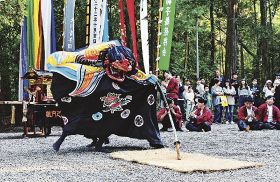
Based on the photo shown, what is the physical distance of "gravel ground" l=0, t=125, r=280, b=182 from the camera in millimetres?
5832

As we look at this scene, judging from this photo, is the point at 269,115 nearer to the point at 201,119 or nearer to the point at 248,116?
the point at 248,116

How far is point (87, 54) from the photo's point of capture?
8.87 metres

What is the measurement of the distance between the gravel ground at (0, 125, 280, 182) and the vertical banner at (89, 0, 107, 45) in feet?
11.5

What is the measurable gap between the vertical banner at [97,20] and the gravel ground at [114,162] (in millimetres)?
3491

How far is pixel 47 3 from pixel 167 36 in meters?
A: 3.52

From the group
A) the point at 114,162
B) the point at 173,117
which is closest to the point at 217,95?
the point at 173,117

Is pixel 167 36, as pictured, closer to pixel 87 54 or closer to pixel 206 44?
pixel 87 54

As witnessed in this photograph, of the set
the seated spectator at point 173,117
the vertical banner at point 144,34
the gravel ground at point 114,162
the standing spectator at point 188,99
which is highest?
the vertical banner at point 144,34

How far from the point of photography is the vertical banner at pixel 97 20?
43.7ft

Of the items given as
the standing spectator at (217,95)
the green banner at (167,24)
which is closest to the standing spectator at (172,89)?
the green banner at (167,24)

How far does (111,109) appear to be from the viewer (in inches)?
344

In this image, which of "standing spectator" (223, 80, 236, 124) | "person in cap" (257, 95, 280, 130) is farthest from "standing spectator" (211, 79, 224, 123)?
"person in cap" (257, 95, 280, 130)

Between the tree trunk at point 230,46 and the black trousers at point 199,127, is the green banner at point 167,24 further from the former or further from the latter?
the tree trunk at point 230,46

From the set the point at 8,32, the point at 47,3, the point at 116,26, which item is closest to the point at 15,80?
the point at 8,32
